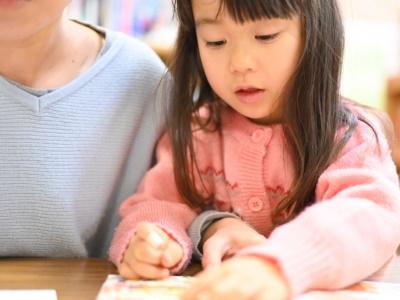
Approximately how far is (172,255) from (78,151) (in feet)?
0.88

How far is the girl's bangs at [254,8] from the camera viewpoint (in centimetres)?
95

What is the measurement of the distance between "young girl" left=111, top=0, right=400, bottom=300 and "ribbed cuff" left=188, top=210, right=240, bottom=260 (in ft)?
0.04

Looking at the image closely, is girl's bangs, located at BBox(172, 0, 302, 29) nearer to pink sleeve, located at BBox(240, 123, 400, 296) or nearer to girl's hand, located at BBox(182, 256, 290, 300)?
pink sleeve, located at BBox(240, 123, 400, 296)

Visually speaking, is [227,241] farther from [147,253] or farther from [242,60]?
[242,60]

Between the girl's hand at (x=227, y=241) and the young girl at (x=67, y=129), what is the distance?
0.23 metres

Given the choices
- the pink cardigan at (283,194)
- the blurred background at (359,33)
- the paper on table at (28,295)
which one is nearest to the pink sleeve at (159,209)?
the pink cardigan at (283,194)

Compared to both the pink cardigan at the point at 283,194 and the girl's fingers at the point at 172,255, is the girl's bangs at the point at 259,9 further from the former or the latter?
the girl's fingers at the point at 172,255

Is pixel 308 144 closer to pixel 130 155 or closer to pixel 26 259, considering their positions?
pixel 130 155

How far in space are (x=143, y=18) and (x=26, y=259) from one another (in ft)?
6.30

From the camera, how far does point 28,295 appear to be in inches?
33.0

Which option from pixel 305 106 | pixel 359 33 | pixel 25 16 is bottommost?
pixel 359 33

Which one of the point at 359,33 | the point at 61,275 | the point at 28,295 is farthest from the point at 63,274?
the point at 359,33

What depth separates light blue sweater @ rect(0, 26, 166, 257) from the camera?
108 centimetres

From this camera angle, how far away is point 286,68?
1012 mm
